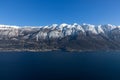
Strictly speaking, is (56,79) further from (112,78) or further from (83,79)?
(112,78)

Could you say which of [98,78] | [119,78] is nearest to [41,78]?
[98,78]

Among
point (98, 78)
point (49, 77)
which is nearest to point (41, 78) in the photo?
point (49, 77)

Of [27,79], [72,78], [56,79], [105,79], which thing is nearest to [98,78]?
[105,79]

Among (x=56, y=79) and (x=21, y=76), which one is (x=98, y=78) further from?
(x=21, y=76)

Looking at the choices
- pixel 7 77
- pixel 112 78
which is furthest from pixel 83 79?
pixel 7 77

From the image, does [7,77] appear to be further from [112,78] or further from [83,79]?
[112,78]

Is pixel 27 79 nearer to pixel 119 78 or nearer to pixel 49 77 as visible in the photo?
pixel 49 77
